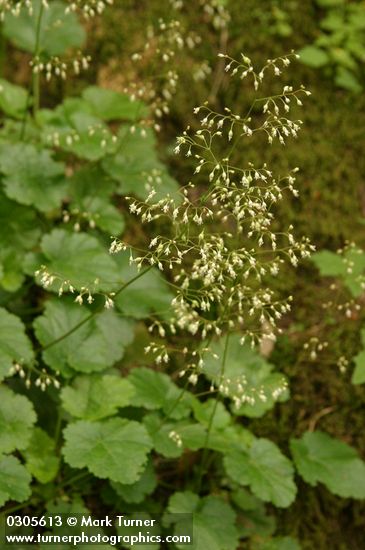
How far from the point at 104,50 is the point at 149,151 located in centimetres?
93

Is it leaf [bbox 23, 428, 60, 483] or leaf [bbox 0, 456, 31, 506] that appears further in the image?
leaf [bbox 23, 428, 60, 483]

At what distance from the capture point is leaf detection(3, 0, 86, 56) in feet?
13.5

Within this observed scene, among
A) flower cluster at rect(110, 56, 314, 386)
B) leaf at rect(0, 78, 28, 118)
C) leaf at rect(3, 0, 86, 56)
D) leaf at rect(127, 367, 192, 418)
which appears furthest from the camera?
leaf at rect(3, 0, 86, 56)

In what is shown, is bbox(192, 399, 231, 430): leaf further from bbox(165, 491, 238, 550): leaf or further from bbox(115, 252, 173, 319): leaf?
bbox(115, 252, 173, 319): leaf

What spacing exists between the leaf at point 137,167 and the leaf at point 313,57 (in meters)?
1.26

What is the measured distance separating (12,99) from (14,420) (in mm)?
1855

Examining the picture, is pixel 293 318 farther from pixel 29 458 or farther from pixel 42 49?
pixel 42 49

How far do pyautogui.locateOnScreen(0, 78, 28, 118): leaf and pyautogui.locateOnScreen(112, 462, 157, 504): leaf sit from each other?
6.48 feet

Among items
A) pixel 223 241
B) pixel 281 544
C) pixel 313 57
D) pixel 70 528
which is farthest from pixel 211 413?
pixel 313 57

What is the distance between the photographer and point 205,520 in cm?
301

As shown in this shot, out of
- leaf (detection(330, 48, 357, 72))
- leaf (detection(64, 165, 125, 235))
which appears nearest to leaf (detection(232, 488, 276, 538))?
leaf (detection(64, 165, 125, 235))

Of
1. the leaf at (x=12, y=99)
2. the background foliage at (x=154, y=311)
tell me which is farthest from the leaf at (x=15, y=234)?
the leaf at (x=12, y=99)

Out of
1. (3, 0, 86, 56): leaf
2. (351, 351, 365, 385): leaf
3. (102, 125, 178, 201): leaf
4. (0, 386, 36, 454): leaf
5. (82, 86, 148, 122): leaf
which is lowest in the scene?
(0, 386, 36, 454): leaf

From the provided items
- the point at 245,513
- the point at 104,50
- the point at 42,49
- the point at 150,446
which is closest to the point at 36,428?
the point at 150,446
